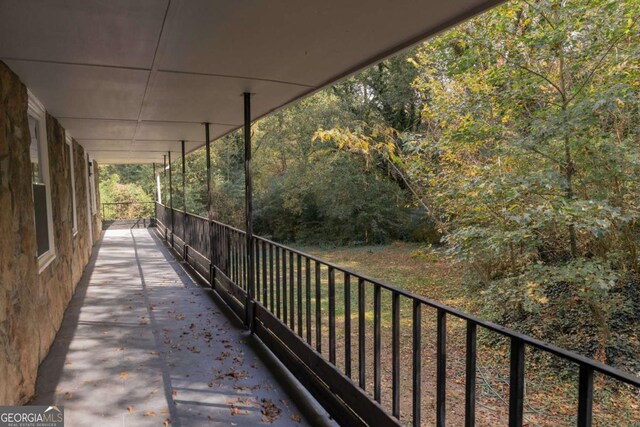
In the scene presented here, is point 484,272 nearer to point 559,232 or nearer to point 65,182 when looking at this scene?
point 559,232

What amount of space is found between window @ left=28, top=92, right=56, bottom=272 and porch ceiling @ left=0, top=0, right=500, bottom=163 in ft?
0.61

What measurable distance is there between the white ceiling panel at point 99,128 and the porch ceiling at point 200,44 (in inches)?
46.1

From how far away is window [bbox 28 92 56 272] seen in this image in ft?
11.5

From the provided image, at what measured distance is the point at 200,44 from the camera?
222 centimetres

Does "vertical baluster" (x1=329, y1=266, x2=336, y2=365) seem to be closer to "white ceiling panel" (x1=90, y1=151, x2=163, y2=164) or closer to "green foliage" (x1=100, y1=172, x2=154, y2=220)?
"white ceiling panel" (x1=90, y1=151, x2=163, y2=164)

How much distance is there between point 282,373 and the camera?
9.55 feet

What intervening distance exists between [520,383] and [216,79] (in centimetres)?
260

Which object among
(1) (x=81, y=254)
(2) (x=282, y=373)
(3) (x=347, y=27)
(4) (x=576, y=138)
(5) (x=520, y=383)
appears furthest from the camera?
(1) (x=81, y=254)

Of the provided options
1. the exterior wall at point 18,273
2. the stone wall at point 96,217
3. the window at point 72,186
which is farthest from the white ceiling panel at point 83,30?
the stone wall at point 96,217

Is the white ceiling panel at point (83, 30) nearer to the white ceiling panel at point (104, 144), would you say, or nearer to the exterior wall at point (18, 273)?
the exterior wall at point (18, 273)

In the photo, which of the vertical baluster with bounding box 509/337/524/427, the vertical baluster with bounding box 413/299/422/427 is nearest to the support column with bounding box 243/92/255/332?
the vertical baluster with bounding box 413/299/422/427

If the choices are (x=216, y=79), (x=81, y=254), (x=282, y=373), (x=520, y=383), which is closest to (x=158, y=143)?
(x=81, y=254)

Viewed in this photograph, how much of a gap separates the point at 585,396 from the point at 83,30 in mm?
2330

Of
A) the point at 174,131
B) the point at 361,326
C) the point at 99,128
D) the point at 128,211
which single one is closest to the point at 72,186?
the point at 99,128
